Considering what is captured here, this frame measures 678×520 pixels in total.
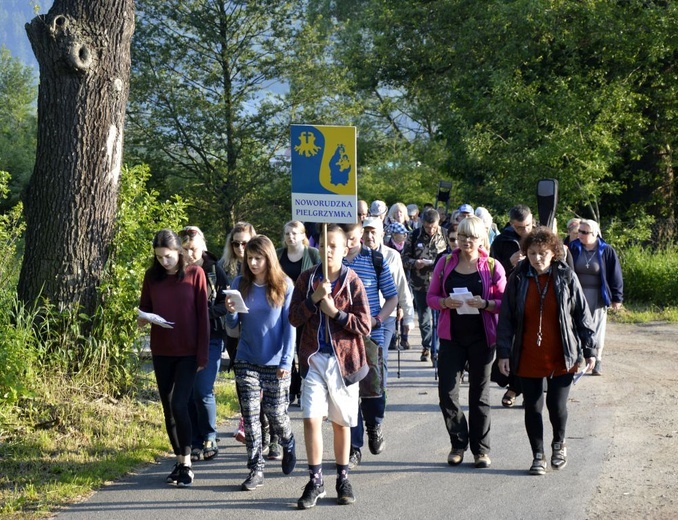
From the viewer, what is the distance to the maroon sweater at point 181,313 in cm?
733

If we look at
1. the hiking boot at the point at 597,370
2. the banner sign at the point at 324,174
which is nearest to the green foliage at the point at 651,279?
the hiking boot at the point at 597,370

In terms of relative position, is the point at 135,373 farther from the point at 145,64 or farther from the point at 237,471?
the point at 145,64

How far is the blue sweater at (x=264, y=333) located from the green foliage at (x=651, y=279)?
1332 centimetres

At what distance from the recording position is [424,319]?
1306cm

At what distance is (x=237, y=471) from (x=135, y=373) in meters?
2.21

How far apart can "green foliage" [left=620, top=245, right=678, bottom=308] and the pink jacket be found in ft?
39.4

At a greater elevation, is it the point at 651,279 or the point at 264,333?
the point at 651,279

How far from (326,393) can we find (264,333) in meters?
0.72

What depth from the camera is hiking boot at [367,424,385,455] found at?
8.16 m

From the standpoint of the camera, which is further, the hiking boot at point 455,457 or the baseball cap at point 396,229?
the baseball cap at point 396,229

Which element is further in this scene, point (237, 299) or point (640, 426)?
point (640, 426)

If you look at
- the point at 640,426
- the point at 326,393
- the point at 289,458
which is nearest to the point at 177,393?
the point at 289,458

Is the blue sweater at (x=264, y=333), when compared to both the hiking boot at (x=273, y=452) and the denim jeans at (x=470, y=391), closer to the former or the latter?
the hiking boot at (x=273, y=452)

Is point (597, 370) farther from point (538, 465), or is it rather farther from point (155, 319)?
point (155, 319)
